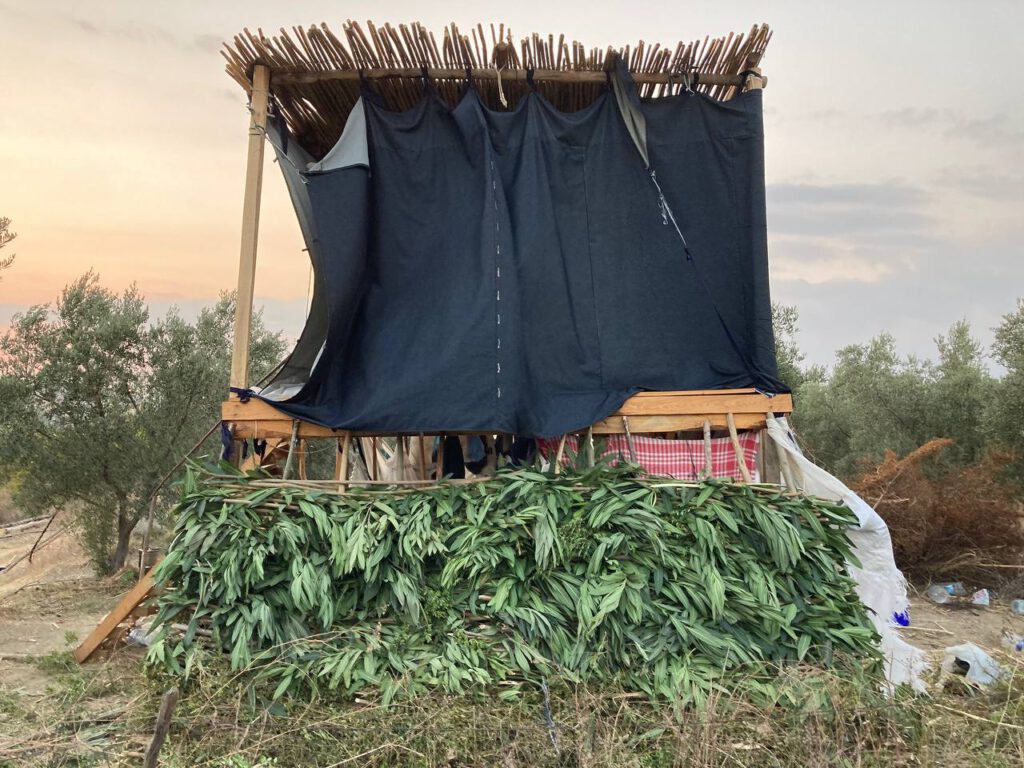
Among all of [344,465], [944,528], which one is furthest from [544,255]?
[944,528]

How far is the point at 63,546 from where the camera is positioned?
14094 mm

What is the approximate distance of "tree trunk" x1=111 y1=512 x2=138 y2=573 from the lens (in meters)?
10.3

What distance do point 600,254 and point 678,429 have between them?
146 centimetres

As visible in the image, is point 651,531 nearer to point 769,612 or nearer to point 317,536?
point 769,612

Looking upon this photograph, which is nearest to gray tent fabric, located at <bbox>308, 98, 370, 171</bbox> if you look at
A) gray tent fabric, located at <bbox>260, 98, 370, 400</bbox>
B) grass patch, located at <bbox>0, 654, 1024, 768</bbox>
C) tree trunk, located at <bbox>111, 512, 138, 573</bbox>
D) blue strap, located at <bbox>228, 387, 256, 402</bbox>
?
gray tent fabric, located at <bbox>260, 98, 370, 400</bbox>

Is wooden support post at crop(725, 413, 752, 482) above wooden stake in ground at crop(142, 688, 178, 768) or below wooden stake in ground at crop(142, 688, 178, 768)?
above

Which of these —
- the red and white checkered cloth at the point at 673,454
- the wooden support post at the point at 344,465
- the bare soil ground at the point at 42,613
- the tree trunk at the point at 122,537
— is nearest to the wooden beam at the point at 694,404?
the red and white checkered cloth at the point at 673,454

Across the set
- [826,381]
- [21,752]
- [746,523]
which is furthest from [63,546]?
[826,381]

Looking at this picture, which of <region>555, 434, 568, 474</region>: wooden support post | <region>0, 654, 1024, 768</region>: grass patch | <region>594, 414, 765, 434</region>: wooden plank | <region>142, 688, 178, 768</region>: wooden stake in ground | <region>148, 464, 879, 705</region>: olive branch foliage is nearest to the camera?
<region>142, 688, 178, 768</region>: wooden stake in ground

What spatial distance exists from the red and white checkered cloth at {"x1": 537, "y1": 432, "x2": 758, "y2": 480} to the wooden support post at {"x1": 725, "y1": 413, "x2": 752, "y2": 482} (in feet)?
0.31

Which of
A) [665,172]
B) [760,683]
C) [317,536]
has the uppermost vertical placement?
[665,172]

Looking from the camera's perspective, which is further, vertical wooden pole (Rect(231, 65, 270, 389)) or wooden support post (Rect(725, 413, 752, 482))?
vertical wooden pole (Rect(231, 65, 270, 389))

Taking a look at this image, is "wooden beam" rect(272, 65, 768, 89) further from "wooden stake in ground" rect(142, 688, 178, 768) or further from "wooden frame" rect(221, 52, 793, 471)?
"wooden stake in ground" rect(142, 688, 178, 768)

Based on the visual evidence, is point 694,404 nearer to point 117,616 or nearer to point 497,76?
point 497,76
